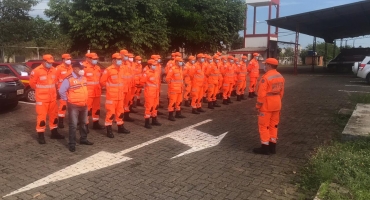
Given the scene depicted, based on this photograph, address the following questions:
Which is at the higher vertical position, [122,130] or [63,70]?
[63,70]

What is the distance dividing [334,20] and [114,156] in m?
26.9

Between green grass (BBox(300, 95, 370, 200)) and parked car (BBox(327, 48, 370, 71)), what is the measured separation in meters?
25.0

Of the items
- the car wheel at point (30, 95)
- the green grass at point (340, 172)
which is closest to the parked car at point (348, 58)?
the green grass at point (340, 172)

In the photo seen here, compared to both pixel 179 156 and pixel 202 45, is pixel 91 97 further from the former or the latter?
pixel 202 45

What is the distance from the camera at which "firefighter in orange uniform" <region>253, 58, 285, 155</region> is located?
625 centimetres

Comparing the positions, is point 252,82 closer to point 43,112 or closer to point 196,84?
point 196,84

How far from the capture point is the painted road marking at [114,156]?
533 cm

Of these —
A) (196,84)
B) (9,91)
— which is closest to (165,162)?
(196,84)

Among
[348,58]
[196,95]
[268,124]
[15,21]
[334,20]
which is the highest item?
[15,21]

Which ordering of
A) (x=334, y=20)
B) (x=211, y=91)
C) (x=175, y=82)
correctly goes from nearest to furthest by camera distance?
(x=175, y=82)
(x=211, y=91)
(x=334, y=20)

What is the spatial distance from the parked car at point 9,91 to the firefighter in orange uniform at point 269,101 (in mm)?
8026

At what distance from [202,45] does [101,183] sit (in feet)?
77.2

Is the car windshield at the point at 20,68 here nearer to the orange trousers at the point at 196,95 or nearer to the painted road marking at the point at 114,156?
the orange trousers at the point at 196,95

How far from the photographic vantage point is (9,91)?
10.4 m
